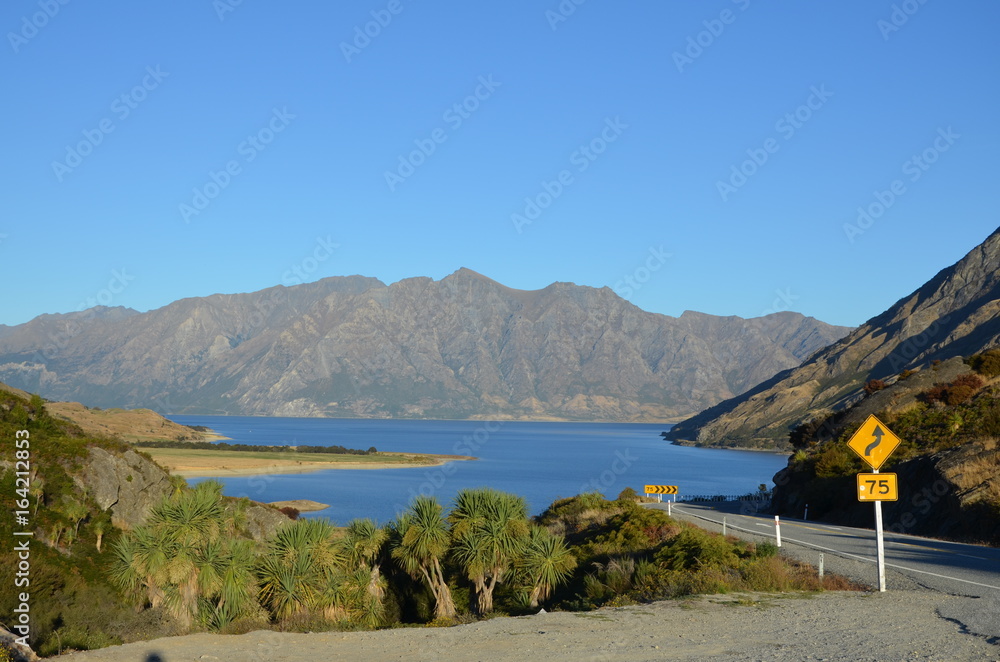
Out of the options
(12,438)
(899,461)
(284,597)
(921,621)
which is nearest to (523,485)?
(899,461)

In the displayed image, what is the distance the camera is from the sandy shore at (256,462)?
105 meters

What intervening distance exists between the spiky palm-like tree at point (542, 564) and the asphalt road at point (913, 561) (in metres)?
5.84

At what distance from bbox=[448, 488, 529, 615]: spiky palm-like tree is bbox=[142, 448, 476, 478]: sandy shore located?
7989 centimetres

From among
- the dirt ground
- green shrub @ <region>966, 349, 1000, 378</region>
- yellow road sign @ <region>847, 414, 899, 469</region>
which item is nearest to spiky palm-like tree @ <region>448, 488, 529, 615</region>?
the dirt ground

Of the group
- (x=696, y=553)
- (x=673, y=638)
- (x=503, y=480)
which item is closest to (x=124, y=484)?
(x=696, y=553)

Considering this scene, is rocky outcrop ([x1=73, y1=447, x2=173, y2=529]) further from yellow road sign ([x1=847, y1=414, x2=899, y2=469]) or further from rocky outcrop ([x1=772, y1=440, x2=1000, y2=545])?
rocky outcrop ([x1=772, y1=440, x2=1000, y2=545])

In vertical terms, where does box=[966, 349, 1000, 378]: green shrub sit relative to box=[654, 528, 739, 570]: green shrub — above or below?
above

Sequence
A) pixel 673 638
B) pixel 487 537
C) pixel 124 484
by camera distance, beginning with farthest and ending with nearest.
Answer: pixel 124 484 < pixel 487 537 < pixel 673 638

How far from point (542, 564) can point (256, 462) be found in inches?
4355

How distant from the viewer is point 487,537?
2184cm

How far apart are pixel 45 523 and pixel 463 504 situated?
14.6 m

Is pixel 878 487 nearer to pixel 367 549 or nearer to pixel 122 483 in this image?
pixel 367 549

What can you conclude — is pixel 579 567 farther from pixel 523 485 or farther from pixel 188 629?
pixel 523 485

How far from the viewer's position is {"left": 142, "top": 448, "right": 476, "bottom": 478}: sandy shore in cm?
10536
